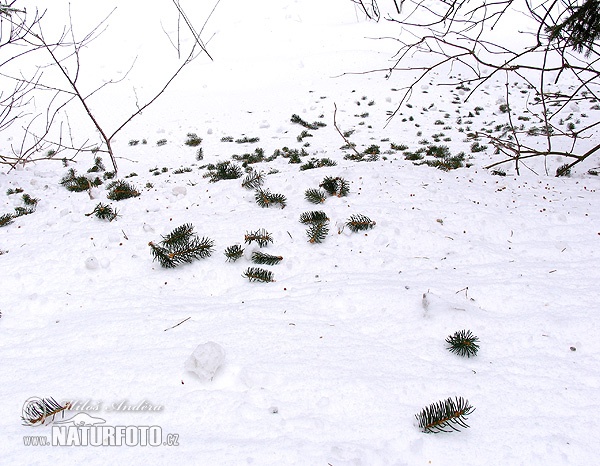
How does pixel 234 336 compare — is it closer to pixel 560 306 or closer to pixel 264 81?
pixel 560 306

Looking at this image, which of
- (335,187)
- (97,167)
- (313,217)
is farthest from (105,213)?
(97,167)

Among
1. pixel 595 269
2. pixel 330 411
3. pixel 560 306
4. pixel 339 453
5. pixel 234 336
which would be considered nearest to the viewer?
pixel 339 453

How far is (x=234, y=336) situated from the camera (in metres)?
1.99

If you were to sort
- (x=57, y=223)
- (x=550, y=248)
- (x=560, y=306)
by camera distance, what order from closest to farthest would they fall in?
(x=560, y=306), (x=550, y=248), (x=57, y=223)

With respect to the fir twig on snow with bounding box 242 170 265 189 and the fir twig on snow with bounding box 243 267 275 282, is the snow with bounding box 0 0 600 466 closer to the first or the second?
the fir twig on snow with bounding box 243 267 275 282

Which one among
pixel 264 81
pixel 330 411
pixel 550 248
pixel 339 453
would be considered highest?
pixel 264 81

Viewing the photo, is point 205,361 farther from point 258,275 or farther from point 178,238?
point 178,238

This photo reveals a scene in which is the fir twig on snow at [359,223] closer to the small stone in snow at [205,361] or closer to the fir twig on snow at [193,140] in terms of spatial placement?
the small stone in snow at [205,361]

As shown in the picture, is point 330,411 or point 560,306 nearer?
point 330,411

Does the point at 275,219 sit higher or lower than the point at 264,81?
lower

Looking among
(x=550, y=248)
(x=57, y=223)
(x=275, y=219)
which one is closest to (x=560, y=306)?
(x=550, y=248)

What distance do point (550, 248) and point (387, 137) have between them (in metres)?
5.38

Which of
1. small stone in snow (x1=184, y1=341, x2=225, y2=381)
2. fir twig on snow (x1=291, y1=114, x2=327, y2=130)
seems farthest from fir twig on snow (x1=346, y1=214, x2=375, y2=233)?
fir twig on snow (x1=291, y1=114, x2=327, y2=130)

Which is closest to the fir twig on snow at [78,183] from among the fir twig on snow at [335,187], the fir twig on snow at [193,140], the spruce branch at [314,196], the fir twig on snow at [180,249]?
the fir twig on snow at [193,140]
